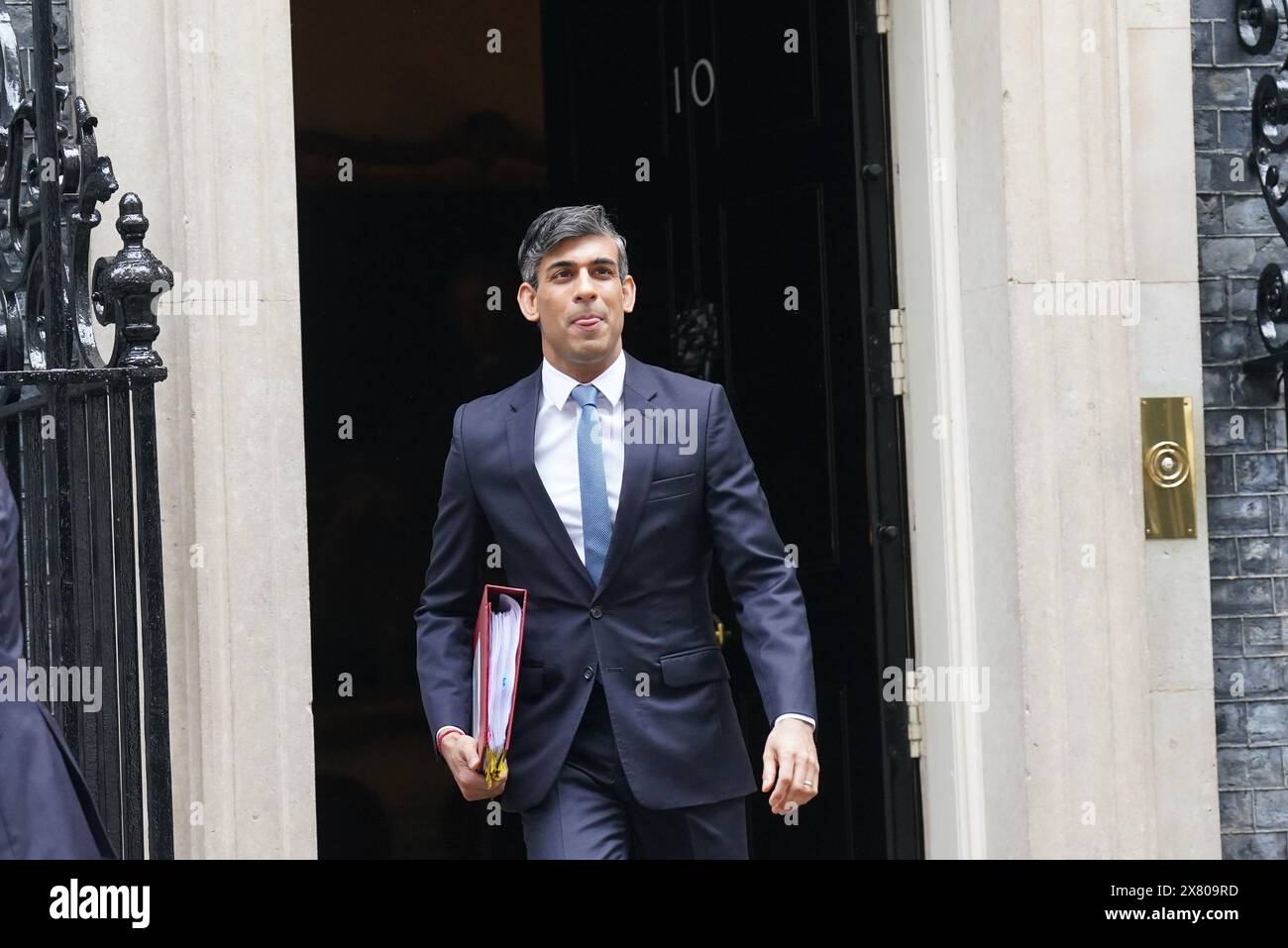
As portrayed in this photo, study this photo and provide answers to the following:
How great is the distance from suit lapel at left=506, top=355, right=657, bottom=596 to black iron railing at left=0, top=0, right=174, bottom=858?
2.64 ft

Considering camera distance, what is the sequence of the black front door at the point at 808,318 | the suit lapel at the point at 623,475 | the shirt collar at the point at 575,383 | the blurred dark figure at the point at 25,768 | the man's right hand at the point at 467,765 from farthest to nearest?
1. the black front door at the point at 808,318
2. the shirt collar at the point at 575,383
3. the suit lapel at the point at 623,475
4. the man's right hand at the point at 467,765
5. the blurred dark figure at the point at 25,768

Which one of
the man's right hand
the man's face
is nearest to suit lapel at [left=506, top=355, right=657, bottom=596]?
the man's face

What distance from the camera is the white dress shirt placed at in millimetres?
4480

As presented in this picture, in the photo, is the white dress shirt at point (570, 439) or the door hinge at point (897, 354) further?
the door hinge at point (897, 354)

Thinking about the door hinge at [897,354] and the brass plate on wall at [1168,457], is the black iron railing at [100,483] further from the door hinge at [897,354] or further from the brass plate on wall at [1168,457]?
the brass plate on wall at [1168,457]

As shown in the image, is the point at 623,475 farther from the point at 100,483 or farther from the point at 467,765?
the point at 100,483

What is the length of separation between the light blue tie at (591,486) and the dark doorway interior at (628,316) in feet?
7.05

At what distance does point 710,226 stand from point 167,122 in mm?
2260

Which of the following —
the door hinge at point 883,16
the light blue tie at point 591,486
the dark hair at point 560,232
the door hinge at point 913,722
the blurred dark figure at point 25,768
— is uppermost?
the door hinge at point 883,16

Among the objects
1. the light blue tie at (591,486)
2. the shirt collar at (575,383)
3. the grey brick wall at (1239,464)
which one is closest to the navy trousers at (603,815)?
the light blue tie at (591,486)

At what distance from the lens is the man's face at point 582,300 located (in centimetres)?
444

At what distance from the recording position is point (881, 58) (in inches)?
255

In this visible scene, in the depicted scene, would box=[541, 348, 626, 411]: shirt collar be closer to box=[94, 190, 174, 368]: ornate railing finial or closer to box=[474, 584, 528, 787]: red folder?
box=[474, 584, 528, 787]: red folder

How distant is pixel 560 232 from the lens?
4.47 meters
